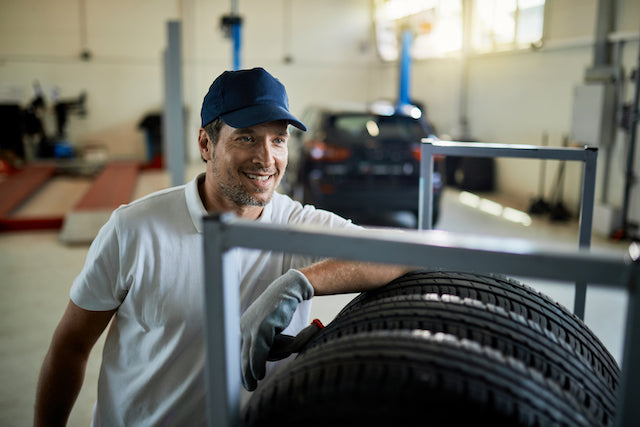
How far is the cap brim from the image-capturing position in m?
1.61

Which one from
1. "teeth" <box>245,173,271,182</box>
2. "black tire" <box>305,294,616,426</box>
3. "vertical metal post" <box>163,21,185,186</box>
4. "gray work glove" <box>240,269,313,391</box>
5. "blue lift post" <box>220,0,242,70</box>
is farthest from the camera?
"blue lift post" <box>220,0,242,70</box>

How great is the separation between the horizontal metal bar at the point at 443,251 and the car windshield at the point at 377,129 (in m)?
5.14

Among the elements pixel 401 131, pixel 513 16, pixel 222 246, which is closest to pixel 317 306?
pixel 401 131

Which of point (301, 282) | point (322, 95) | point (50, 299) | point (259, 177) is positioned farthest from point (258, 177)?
point (322, 95)

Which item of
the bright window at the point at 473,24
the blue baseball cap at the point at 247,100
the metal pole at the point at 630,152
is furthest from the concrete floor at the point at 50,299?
the bright window at the point at 473,24

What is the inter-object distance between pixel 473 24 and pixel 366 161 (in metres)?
5.78

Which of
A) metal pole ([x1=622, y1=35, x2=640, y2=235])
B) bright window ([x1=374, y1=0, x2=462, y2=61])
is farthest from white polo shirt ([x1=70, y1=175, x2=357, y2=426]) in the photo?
bright window ([x1=374, y1=0, x2=462, y2=61])

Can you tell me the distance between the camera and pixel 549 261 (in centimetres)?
70

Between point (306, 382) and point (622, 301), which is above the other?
point (306, 382)

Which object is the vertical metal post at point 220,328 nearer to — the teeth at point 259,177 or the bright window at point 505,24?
the teeth at point 259,177

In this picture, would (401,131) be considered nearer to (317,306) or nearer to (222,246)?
(317,306)

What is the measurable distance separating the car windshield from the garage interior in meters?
1.20

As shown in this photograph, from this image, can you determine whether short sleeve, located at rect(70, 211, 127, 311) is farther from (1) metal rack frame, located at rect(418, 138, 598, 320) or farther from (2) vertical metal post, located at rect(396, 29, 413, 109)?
(2) vertical metal post, located at rect(396, 29, 413, 109)

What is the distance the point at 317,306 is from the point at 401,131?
2.55 meters
